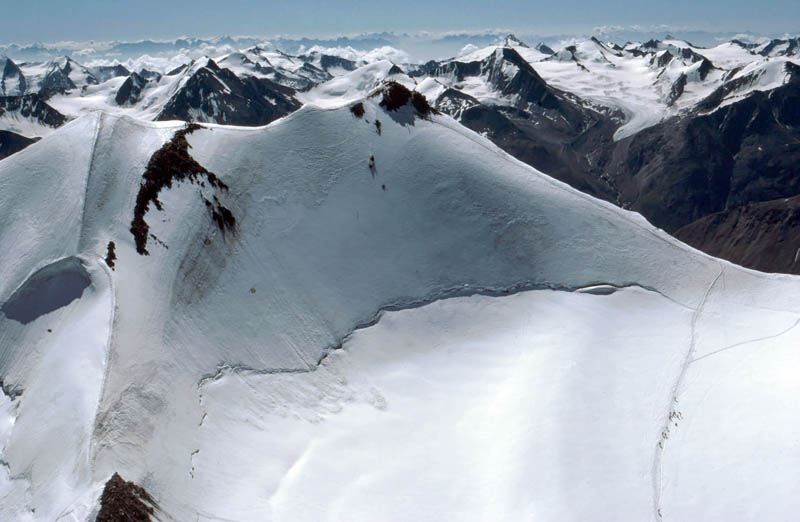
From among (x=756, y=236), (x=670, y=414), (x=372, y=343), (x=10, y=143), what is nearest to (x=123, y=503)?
(x=372, y=343)

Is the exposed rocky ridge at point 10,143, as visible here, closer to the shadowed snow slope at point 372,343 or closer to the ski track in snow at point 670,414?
the shadowed snow slope at point 372,343

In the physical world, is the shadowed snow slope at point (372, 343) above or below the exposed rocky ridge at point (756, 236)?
above

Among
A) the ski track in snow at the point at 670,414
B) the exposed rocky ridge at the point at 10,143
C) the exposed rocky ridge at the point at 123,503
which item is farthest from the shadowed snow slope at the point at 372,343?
the exposed rocky ridge at the point at 10,143

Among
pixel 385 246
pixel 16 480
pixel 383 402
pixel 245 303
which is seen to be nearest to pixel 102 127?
pixel 245 303

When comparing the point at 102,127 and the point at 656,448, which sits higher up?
the point at 102,127

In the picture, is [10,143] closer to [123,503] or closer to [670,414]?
[123,503]

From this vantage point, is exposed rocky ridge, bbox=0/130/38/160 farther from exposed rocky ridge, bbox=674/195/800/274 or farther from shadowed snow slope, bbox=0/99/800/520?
exposed rocky ridge, bbox=674/195/800/274

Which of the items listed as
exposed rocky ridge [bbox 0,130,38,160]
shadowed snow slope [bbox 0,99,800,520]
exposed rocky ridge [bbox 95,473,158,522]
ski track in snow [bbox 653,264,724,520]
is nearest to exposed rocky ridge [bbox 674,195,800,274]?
shadowed snow slope [bbox 0,99,800,520]

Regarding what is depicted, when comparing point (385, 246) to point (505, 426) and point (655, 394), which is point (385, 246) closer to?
point (505, 426)
